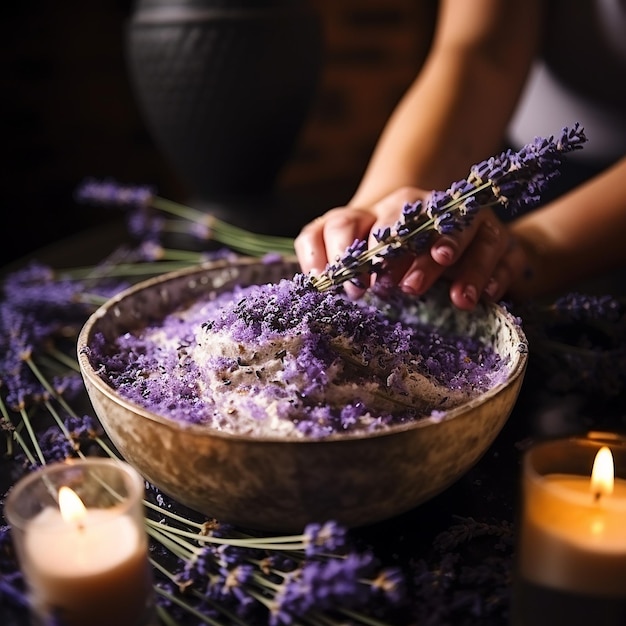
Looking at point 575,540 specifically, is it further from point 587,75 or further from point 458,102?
point 587,75

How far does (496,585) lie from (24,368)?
2.02 ft

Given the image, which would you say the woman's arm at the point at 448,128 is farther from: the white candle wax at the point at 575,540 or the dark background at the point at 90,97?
the dark background at the point at 90,97

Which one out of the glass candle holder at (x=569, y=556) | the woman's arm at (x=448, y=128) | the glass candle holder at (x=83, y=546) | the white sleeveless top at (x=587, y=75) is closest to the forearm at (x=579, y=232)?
the woman's arm at (x=448, y=128)

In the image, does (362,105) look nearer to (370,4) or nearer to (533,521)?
(370,4)

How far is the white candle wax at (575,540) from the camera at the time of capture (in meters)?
0.44

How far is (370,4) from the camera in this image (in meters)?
2.61

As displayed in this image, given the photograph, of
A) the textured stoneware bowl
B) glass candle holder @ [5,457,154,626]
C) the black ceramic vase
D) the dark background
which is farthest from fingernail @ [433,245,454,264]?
the dark background

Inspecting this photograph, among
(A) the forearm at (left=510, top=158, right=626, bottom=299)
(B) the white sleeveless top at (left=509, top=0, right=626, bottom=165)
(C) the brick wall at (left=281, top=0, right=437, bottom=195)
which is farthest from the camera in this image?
(C) the brick wall at (left=281, top=0, right=437, bottom=195)

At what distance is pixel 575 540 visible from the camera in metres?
0.44

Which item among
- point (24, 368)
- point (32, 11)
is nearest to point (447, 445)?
point (24, 368)

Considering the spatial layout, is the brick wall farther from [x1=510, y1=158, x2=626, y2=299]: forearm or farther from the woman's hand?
the woman's hand

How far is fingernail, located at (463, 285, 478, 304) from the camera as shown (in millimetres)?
692

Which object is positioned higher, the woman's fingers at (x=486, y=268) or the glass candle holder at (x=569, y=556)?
the woman's fingers at (x=486, y=268)

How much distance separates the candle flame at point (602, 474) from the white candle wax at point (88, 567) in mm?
293
